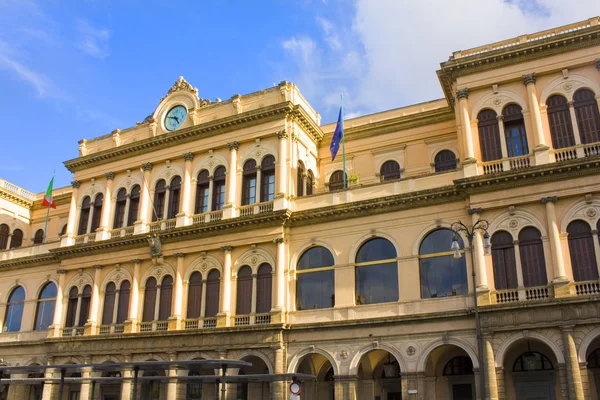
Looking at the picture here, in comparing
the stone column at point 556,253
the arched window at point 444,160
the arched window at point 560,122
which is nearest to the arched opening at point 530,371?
the stone column at point 556,253

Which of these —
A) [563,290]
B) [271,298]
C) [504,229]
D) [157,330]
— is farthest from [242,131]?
[563,290]

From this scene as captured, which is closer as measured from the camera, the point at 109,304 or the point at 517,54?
the point at 517,54

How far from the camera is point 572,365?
965 inches

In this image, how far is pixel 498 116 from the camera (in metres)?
30.2

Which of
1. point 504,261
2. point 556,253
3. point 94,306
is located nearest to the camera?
point 556,253

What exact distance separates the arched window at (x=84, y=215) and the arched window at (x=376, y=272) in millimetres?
20017

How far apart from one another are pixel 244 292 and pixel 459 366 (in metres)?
11.9

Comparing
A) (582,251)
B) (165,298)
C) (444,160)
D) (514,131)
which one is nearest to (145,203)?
(165,298)

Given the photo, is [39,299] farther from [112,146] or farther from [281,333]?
[281,333]

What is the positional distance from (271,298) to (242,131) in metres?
10.4

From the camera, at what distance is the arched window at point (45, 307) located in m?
40.7

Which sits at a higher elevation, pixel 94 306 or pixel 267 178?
pixel 267 178

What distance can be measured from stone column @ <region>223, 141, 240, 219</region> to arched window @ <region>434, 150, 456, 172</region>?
11.7m

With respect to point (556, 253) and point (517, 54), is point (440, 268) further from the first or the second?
point (517, 54)
